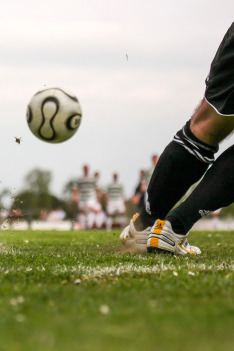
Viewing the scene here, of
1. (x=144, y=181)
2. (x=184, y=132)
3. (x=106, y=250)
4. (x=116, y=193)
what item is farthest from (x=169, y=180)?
(x=116, y=193)

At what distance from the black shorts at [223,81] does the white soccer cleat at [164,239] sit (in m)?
1.15

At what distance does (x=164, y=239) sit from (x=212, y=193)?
53 cm

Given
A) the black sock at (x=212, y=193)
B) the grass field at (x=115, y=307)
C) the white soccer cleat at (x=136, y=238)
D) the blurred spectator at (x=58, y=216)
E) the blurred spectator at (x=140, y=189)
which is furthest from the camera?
the blurred spectator at (x=58, y=216)

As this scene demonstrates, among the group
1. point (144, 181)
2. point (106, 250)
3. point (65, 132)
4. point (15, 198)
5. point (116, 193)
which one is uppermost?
point (65, 132)

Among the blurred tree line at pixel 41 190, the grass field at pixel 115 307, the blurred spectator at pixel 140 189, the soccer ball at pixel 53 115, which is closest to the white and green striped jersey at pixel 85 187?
the blurred spectator at pixel 140 189

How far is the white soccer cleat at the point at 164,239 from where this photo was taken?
4.85 metres

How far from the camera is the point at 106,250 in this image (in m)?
5.50

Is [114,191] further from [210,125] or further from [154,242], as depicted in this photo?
[210,125]

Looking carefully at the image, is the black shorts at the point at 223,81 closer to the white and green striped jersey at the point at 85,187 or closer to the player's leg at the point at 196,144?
the player's leg at the point at 196,144

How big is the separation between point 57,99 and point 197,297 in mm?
3657

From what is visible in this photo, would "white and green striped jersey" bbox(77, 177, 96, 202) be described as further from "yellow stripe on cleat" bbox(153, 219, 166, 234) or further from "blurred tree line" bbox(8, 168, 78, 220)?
"blurred tree line" bbox(8, 168, 78, 220)

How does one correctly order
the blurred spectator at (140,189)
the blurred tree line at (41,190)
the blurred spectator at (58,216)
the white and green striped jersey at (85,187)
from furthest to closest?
the blurred tree line at (41,190) → the blurred spectator at (58,216) → the white and green striped jersey at (85,187) → the blurred spectator at (140,189)

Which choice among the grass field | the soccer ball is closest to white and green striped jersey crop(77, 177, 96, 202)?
the soccer ball

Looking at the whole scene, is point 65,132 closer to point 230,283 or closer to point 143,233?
point 143,233
